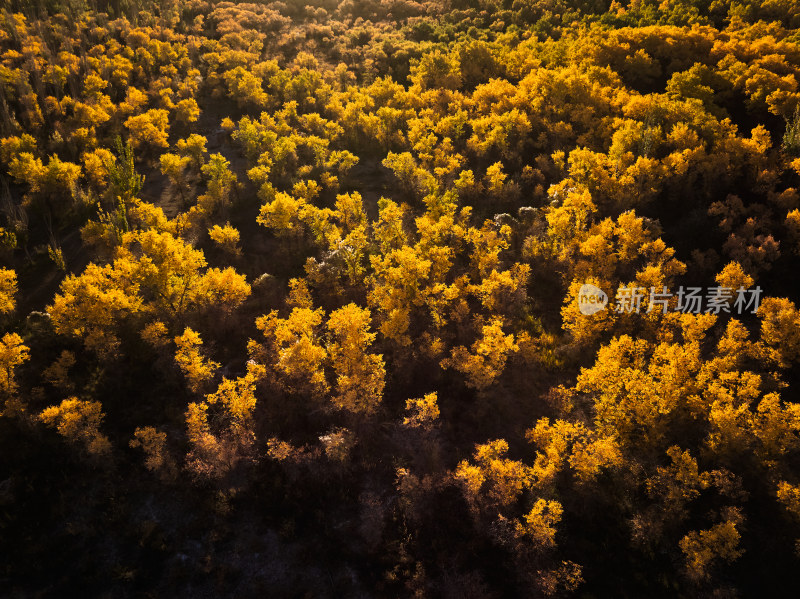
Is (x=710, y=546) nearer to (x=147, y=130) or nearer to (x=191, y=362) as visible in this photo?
(x=191, y=362)

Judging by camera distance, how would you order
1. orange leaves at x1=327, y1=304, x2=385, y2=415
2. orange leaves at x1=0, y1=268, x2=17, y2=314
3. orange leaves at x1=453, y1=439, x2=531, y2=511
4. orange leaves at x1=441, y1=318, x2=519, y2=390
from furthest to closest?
orange leaves at x1=0, y1=268, x2=17, y2=314 → orange leaves at x1=441, y1=318, x2=519, y2=390 → orange leaves at x1=327, y1=304, x2=385, y2=415 → orange leaves at x1=453, y1=439, x2=531, y2=511

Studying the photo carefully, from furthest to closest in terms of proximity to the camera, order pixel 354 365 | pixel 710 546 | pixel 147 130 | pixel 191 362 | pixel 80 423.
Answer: pixel 147 130
pixel 354 365
pixel 191 362
pixel 80 423
pixel 710 546

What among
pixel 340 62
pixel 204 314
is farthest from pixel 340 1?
pixel 204 314

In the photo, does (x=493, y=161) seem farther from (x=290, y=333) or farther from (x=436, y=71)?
(x=290, y=333)

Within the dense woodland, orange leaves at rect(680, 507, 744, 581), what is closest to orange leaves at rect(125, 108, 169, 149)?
the dense woodland

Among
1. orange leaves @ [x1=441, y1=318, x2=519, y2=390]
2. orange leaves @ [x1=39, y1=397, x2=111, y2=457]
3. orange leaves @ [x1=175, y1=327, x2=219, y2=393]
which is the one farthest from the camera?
orange leaves @ [x1=441, y1=318, x2=519, y2=390]

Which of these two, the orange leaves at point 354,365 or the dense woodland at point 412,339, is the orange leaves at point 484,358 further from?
the orange leaves at point 354,365

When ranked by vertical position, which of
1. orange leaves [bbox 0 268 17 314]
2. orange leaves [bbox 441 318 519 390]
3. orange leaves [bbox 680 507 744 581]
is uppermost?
orange leaves [bbox 0 268 17 314]

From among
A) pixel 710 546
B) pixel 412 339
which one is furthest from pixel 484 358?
pixel 710 546

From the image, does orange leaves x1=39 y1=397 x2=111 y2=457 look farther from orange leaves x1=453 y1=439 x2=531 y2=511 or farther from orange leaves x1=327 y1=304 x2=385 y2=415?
orange leaves x1=453 y1=439 x2=531 y2=511

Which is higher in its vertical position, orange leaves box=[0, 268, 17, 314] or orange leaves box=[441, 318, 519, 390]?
orange leaves box=[0, 268, 17, 314]
